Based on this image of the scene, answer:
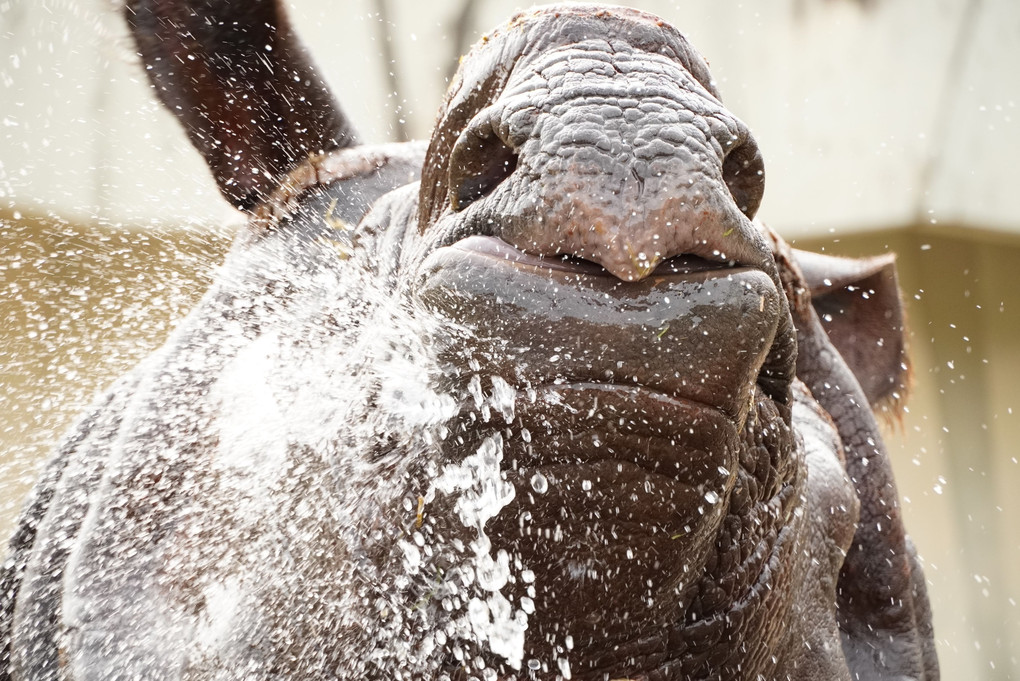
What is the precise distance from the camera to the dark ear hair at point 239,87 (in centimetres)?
185

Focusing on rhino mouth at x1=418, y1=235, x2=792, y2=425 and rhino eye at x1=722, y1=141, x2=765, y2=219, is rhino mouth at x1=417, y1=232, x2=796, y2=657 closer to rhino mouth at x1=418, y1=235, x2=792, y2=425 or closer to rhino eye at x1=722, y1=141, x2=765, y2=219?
rhino mouth at x1=418, y1=235, x2=792, y2=425

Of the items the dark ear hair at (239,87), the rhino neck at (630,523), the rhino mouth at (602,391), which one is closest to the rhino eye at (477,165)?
the rhino mouth at (602,391)

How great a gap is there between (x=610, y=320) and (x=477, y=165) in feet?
0.83

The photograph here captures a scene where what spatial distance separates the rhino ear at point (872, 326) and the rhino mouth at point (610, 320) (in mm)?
1600

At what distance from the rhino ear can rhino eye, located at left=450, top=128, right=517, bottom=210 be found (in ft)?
5.34

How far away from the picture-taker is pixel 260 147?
1.99 meters

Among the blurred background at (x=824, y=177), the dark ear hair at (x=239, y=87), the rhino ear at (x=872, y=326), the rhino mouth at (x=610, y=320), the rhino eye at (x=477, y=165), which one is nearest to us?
the rhino mouth at (x=610, y=320)

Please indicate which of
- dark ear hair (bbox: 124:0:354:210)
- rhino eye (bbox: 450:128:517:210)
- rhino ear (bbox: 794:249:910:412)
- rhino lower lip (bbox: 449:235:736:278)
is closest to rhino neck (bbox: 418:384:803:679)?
rhino lower lip (bbox: 449:235:736:278)

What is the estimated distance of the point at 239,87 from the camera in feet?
6.31

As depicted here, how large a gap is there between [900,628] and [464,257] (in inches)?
62.1

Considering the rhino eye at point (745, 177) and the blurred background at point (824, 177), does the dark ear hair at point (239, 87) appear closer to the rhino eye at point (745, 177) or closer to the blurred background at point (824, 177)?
the rhino eye at point (745, 177)

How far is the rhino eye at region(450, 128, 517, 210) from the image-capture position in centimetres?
113

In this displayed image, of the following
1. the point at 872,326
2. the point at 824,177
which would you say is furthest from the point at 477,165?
the point at 824,177

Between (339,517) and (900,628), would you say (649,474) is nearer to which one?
(339,517)
